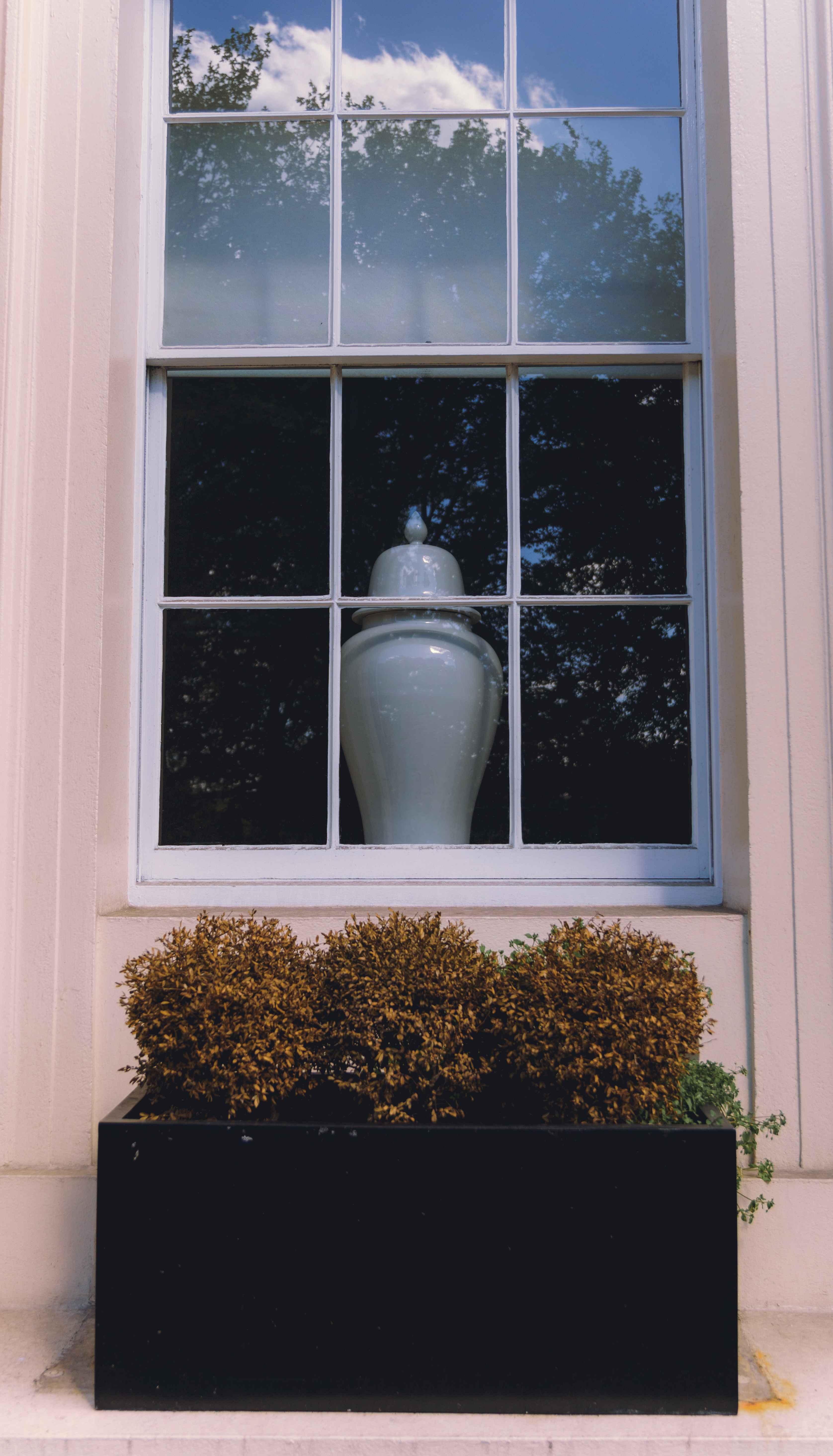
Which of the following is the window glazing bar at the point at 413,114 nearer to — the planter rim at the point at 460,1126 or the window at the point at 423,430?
the window at the point at 423,430

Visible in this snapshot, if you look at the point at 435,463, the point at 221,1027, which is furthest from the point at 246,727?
the point at 221,1027

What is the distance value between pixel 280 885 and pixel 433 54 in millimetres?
2160

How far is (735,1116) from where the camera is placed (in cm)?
186

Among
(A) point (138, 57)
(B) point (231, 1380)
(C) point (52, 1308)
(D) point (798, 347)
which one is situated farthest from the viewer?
(A) point (138, 57)

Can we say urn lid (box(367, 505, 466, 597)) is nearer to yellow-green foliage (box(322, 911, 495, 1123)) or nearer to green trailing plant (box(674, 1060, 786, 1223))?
yellow-green foliage (box(322, 911, 495, 1123))

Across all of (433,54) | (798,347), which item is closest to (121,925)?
(798,347)

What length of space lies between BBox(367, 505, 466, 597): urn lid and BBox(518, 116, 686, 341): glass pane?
0.58 metres

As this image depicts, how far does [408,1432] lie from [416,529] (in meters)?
1.88

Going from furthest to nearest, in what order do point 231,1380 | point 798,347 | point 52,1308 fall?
point 798,347 < point 52,1308 < point 231,1380

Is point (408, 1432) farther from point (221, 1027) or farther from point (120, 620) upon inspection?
point (120, 620)

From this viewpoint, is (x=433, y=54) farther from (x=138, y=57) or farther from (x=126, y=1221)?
(x=126, y=1221)

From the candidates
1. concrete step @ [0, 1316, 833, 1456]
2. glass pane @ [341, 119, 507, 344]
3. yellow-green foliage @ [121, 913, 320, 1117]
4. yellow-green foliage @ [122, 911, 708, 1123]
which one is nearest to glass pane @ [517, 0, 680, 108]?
glass pane @ [341, 119, 507, 344]

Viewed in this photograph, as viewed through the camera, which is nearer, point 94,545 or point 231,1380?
point 231,1380

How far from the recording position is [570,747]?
2.35 meters
